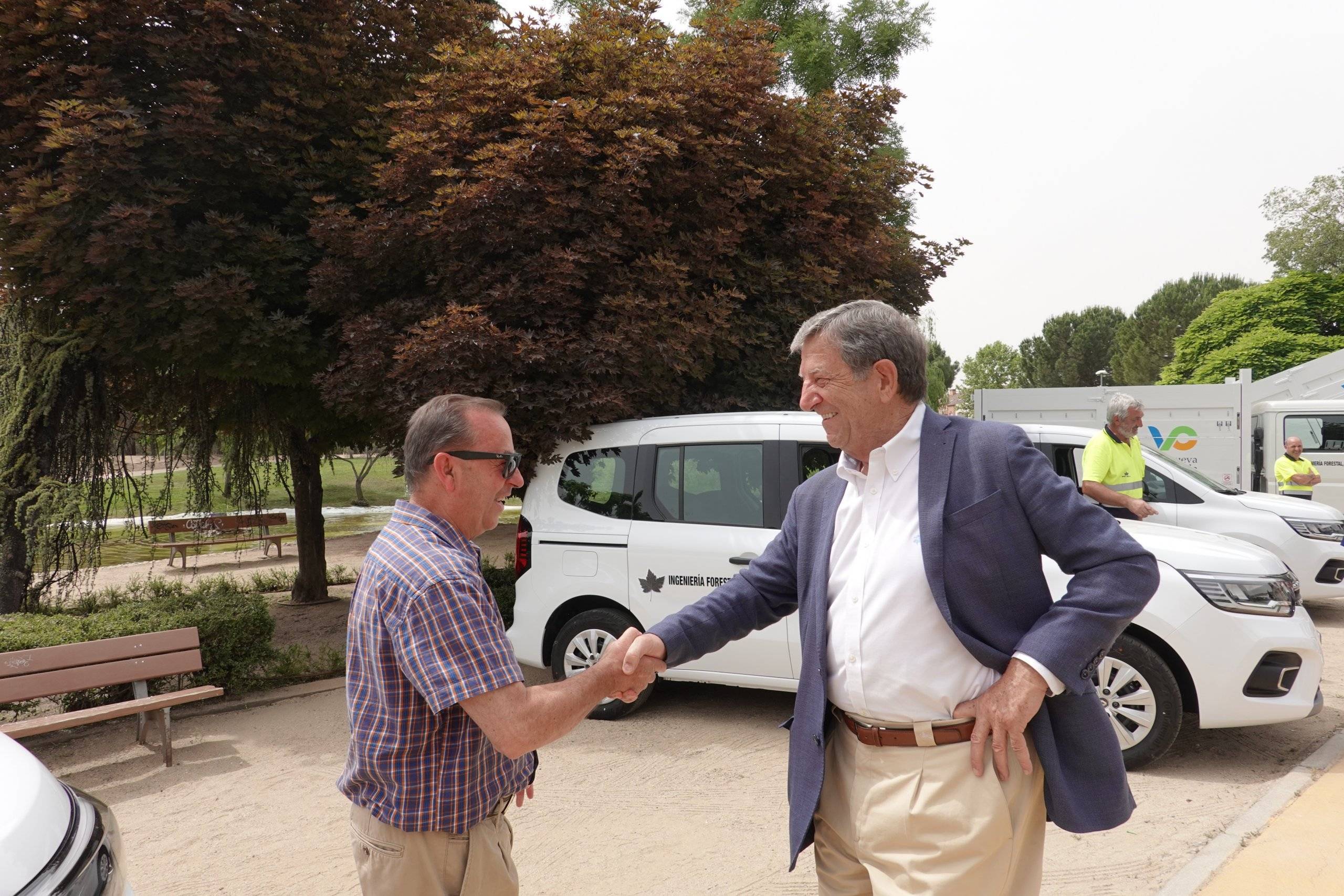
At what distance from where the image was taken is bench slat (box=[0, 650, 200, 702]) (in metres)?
5.62

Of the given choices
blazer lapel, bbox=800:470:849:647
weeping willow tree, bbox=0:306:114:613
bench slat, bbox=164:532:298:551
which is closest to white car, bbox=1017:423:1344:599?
blazer lapel, bbox=800:470:849:647

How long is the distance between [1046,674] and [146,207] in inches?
305

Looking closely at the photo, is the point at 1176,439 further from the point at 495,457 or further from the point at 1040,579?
the point at 495,457

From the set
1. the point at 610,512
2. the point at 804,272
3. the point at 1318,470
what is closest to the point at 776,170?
the point at 804,272

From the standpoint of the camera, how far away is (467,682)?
6.24 feet

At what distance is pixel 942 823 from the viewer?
210 centimetres

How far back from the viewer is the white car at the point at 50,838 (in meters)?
2.25

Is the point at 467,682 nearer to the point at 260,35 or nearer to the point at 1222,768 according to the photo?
the point at 1222,768

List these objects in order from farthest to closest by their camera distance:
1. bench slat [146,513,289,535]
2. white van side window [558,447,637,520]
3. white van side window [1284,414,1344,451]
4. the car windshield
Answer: bench slat [146,513,289,535]
white van side window [1284,414,1344,451]
the car windshield
white van side window [558,447,637,520]

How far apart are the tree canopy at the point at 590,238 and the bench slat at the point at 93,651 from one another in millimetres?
2350

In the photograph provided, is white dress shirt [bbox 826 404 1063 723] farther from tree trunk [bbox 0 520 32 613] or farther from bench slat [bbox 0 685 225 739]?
tree trunk [bbox 0 520 32 613]

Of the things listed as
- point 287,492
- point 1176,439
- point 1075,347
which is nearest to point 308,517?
point 287,492

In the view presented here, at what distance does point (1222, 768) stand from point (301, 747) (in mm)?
5742

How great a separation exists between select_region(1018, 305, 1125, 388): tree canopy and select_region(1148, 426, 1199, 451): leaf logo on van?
5850 centimetres
